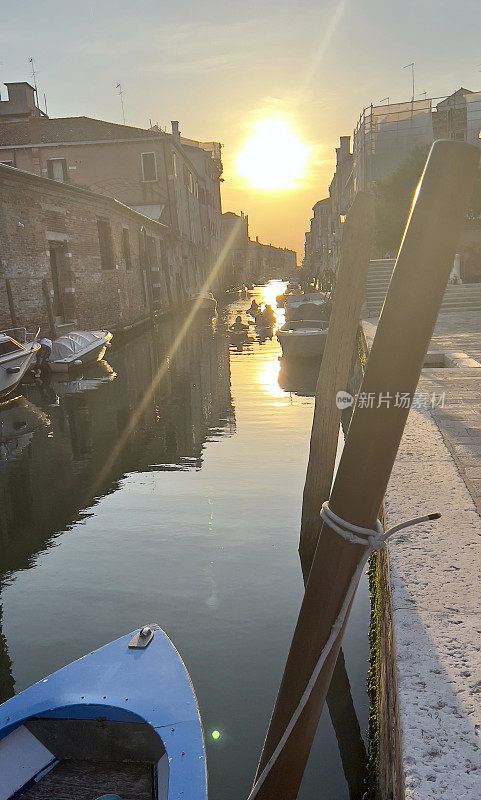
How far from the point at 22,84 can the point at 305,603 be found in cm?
3647

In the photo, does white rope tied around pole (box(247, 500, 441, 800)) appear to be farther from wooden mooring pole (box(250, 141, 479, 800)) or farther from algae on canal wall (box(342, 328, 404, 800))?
algae on canal wall (box(342, 328, 404, 800))

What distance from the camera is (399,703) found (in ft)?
6.44

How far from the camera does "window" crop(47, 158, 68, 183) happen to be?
31375 millimetres

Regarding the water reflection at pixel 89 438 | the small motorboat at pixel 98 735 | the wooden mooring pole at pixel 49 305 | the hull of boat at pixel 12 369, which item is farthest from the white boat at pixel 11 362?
the small motorboat at pixel 98 735

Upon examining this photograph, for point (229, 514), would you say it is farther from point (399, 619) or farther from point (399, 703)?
point (399, 703)

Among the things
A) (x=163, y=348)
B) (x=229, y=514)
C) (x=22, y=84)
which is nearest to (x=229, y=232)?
(x=22, y=84)

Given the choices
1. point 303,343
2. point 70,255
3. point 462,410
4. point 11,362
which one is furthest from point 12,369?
point 462,410

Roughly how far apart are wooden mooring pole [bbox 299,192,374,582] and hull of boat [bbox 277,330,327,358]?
11.1m

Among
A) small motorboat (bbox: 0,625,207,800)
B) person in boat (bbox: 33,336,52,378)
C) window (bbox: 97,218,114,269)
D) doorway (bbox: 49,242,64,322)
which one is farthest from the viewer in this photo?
window (bbox: 97,218,114,269)

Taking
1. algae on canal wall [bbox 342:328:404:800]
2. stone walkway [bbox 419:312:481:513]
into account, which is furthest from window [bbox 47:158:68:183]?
algae on canal wall [bbox 342:328:404:800]

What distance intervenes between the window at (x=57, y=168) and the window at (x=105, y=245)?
1055 cm

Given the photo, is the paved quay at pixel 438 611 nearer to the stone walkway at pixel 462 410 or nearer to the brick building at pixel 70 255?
the stone walkway at pixel 462 410

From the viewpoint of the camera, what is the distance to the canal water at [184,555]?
3.48 meters

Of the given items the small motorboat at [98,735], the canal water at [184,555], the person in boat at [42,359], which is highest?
the person in boat at [42,359]
